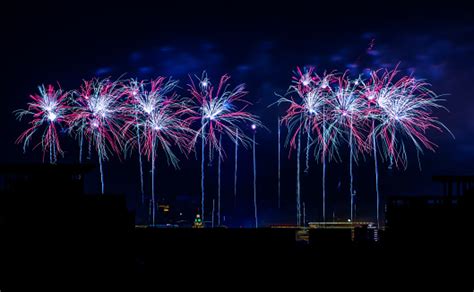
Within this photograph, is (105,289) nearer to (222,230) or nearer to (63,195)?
(63,195)

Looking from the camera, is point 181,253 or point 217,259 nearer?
point 217,259

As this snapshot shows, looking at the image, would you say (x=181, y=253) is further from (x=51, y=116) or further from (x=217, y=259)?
(x=51, y=116)

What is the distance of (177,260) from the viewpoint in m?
12.6

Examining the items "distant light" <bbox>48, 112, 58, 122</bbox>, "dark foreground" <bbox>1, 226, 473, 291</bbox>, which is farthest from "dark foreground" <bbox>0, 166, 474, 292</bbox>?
"distant light" <bbox>48, 112, 58, 122</bbox>

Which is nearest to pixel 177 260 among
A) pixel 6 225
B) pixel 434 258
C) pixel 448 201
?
pixel 6 225

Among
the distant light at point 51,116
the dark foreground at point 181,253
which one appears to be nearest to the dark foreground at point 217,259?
the dark foreground at point 181,253

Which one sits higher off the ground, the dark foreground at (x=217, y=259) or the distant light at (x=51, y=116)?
the distant light at (x=51, y=116)

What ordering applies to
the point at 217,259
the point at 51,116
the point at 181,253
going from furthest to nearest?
1. the point at 51,116
2. the point at 181,253
3. the point at 217,259

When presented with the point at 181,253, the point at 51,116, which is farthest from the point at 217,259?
the point at 51,116

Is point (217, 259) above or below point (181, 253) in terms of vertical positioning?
below

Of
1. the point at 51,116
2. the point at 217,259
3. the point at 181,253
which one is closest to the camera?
the point at 217,259

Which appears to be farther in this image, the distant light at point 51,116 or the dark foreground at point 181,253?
the distant light at point 51,116

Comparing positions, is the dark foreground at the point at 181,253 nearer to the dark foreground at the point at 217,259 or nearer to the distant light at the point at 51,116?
the dark foreground at the point at 217,259

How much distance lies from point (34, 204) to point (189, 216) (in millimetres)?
29279
